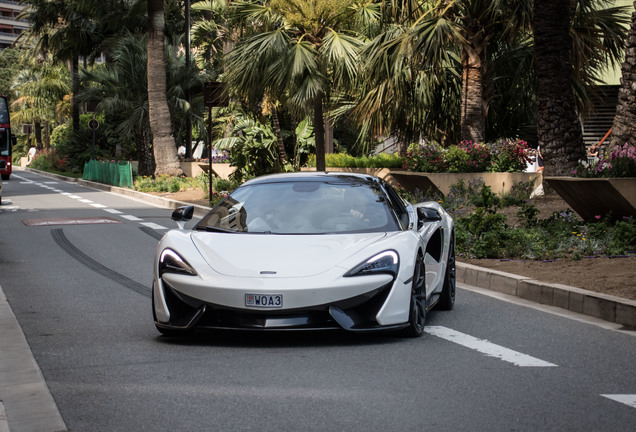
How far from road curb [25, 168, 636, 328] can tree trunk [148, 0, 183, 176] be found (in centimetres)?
2415

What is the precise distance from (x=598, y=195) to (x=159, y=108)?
23.2 meters

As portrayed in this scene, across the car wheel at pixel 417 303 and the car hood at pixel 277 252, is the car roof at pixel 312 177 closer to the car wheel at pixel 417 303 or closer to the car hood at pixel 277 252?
the car hood at pixel 277 252

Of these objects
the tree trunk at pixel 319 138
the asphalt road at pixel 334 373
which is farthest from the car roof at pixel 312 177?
the tree trunk at pixel 319 138

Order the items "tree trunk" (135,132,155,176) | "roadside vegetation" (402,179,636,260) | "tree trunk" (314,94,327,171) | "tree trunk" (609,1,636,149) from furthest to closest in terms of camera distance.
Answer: "tree trunk" (135,132,155,176) → "tree trunk" (314,94,327,171) → "tree trunk" (609,1,636,149) → "roadside vegetation" (402,179,636,260)

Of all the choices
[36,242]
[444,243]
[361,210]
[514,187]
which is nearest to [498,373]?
[361,210]

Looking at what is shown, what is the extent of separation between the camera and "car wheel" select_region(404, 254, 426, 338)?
6.82 metres

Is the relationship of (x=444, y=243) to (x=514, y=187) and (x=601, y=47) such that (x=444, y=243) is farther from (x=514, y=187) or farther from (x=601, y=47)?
(x=601, y=47)

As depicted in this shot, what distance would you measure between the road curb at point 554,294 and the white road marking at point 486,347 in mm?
1582

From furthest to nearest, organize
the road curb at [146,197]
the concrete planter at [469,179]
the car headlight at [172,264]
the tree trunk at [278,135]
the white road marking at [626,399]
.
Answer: the tree trunk at [278,135] → the road curb at [146,197] → the concrete planter at [469,179] → the car headlight at [172,264] → the white road marking at [626,399]

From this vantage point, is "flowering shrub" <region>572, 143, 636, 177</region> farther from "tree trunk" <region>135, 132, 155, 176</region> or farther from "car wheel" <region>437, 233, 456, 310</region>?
"tree trunk" <region>135, 132, 155, 176</region>

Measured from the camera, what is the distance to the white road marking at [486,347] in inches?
247

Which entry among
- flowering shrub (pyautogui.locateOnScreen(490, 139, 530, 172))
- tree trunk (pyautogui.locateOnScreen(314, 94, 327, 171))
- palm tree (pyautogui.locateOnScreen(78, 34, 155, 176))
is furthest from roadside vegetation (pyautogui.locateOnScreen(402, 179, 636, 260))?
palm tree (pyautogui.locateOnScreen(78, 34, 155, 176))

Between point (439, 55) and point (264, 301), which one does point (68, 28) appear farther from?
point (264, 301)

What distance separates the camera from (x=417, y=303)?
273 inches
